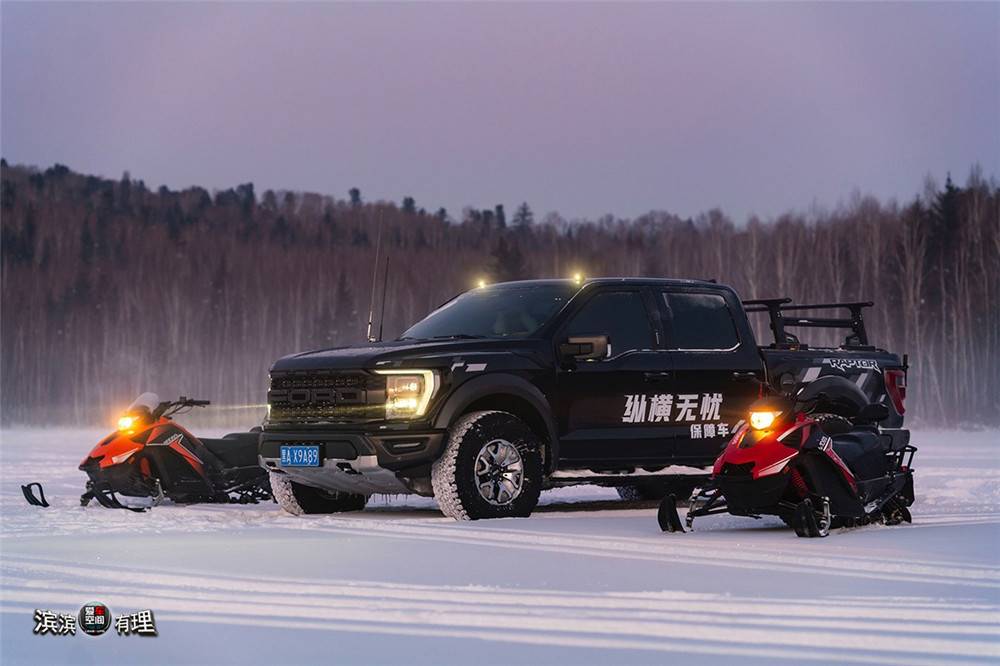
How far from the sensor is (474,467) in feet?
38.1

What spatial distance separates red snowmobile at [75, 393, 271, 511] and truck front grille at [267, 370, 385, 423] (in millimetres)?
1426

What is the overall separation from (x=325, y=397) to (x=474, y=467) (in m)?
1.36

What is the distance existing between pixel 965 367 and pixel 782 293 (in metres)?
8.76

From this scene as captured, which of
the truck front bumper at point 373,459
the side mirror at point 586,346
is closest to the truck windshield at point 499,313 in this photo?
the side mirror at point 586,346

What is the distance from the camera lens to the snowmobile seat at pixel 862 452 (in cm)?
1094

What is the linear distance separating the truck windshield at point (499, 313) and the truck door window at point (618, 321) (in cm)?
22

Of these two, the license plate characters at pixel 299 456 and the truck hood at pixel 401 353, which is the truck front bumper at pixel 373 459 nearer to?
the license plate characters at pixel 299 456

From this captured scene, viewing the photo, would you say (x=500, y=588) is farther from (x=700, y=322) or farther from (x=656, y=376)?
(x=700, y=322)

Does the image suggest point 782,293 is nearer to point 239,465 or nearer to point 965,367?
point 965,367

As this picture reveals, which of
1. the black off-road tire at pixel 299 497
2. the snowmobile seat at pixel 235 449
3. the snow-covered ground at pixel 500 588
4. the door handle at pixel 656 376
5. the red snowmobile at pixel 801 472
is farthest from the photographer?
the snowmobile seat at pixel 235 449

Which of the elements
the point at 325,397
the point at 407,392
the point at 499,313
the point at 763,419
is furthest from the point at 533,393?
the point at 763,419

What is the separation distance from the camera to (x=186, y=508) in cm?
1363

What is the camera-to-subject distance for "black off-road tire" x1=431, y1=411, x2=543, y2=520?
37.8ft

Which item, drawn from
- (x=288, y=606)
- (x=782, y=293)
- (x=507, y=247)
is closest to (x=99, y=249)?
(x=507, y=247)
